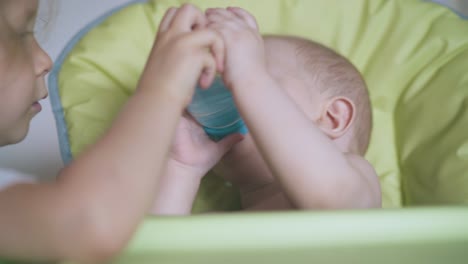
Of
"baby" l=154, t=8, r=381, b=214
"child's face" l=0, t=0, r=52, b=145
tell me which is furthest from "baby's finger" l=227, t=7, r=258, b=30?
"child's face" l=0, t=0, r=52, b=145

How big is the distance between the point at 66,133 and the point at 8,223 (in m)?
0.51

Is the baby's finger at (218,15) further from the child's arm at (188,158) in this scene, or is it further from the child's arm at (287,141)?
the child's arm at (188,158)

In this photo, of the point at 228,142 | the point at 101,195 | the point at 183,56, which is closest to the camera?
the point at 101,195

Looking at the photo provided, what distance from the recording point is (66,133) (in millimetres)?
907

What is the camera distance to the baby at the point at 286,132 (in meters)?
0.59

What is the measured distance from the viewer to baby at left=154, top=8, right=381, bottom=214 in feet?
1.94

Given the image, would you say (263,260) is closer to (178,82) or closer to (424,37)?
(178,82)

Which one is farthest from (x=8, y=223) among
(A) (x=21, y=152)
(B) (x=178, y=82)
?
(A) (x=21, y=152)

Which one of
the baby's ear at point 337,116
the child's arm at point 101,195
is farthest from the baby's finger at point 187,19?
the baby's ear at point 337,116

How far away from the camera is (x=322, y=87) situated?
762 millimetres

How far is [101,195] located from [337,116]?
1.40ft

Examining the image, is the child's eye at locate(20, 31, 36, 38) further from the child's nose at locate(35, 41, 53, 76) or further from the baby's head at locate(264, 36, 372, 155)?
the baby's head at locate(264, 36, 372, 155)

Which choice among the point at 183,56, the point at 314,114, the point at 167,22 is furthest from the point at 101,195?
the point at 314,114

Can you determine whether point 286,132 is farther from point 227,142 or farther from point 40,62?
point 40,62
